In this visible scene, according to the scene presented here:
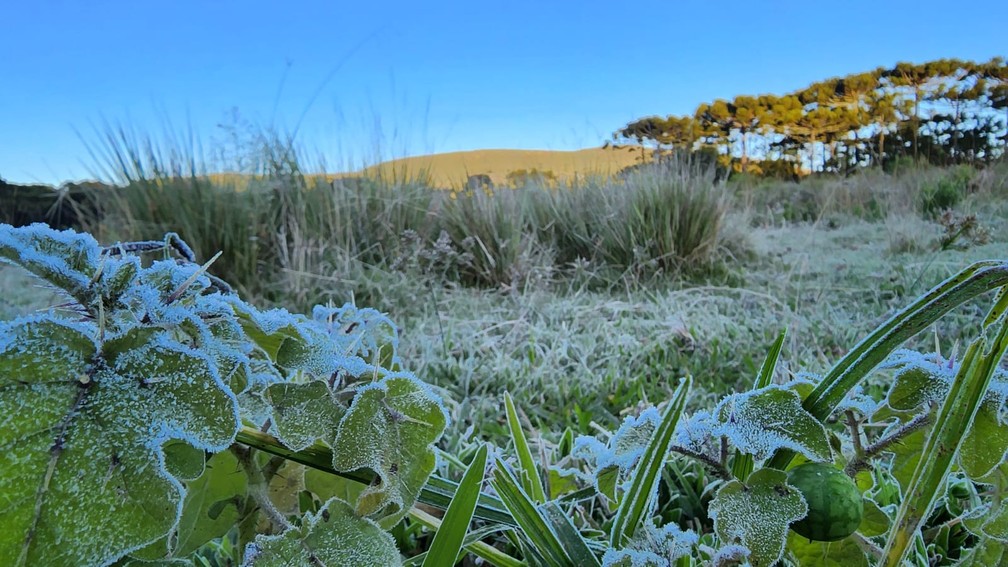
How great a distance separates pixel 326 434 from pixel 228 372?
4 centimetres

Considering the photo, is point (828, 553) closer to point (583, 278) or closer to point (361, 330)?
point (361, 330)

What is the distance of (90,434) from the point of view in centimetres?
19

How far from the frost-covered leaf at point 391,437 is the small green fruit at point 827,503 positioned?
6.2 inches

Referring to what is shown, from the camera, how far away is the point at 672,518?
71 centimetres

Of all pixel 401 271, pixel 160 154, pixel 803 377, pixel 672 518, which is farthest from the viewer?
pixel 160 154

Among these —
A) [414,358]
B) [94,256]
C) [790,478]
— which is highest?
[94,256]

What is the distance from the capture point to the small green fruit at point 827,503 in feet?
0.85

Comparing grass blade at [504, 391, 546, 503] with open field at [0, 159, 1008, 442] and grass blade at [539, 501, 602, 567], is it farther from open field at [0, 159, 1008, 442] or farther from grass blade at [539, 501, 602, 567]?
open field at [0, 159, 1008, 442]

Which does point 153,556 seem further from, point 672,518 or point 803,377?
point 672,518

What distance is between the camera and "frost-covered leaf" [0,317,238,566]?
18cm

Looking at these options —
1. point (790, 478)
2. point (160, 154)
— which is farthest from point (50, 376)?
point (160, 154)

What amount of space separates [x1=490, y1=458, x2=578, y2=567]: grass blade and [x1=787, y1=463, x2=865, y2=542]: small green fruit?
0.12 metres

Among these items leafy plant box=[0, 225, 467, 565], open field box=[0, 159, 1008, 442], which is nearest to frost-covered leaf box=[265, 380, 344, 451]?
leafy plant box=[0, 225, 467, 565]

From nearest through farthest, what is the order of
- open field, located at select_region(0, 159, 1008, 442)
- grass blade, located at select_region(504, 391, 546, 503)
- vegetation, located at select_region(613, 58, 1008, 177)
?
grass blade, located at select_region(504, 391, 546, 503), open field, located at select_region(0, 159, 1008, 442), vegetation, located at select_region(613, 58, 1008, 177)
